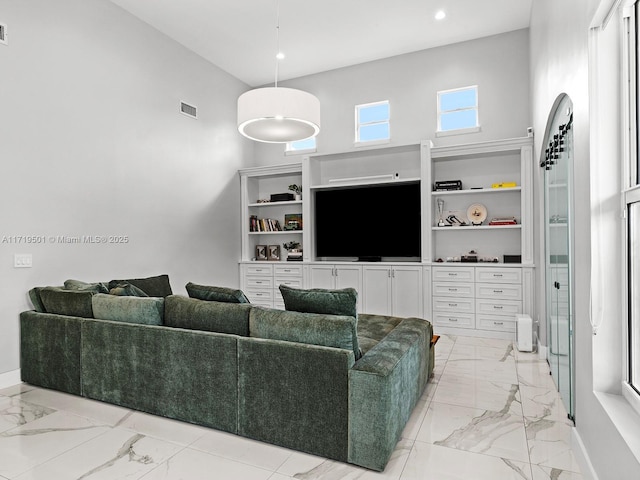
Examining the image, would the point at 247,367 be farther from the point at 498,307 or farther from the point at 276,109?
the point at 498,307

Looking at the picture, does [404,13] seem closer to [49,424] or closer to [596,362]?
[596,362]

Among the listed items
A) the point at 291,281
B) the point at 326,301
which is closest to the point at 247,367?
the point at 326,301

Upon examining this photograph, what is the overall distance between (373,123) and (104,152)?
3.62 metres

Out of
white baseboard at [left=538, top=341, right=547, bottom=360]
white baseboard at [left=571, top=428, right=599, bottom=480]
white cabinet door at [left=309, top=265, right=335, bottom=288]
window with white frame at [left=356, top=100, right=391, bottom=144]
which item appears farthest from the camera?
window with white frame at [left=356, top=100, right=391, bottom=144]

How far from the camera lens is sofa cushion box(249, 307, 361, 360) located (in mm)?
2207

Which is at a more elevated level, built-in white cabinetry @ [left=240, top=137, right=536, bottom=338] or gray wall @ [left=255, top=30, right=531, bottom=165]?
gray wall @ [left=255, top=30, right=531, bottom=165]

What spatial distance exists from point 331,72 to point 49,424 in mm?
5600

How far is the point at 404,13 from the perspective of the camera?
4.71 m

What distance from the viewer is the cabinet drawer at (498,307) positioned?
15.4ft

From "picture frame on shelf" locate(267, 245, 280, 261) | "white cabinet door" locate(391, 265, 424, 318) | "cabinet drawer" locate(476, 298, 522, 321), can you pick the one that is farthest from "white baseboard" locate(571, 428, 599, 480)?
"picture frame on shelf" locate(267, 245, 280, 261)

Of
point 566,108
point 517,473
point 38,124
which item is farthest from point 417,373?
point 38,124

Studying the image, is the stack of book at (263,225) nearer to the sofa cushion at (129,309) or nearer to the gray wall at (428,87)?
the gray wall at (428,87)

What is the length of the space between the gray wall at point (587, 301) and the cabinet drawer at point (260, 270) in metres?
4.48

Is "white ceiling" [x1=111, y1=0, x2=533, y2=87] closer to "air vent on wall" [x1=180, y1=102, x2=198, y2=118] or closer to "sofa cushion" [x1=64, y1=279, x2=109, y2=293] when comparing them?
"air vent on wall" [x1=180, y1=102, x2=198, y2=118]
